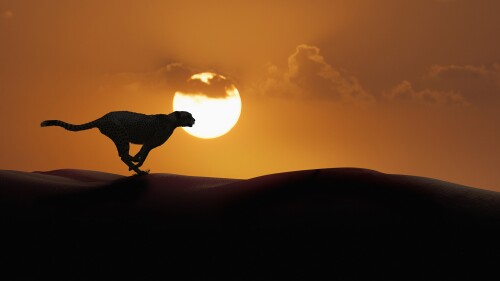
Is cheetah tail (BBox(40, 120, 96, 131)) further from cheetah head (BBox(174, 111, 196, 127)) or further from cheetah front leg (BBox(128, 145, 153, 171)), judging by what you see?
cheetah head (BBox(174, 111, 196, 127))

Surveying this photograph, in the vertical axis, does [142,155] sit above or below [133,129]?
below

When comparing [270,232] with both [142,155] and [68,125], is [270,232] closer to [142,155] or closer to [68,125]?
[142,155]

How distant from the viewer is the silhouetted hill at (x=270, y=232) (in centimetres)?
133

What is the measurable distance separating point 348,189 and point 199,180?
0.65m

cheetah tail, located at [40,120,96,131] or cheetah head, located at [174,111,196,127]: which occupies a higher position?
cheetah head, located at [174,111,196,127]

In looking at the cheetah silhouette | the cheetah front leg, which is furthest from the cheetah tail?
the cheetah front leg

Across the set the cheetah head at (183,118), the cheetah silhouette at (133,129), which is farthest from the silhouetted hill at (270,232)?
the cheetah head at (183,118)

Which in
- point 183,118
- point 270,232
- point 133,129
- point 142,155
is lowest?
point 270,232

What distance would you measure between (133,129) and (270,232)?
6.36 ft

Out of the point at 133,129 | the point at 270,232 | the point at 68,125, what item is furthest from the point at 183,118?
the point at 270,232

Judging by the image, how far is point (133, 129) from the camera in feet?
10.3

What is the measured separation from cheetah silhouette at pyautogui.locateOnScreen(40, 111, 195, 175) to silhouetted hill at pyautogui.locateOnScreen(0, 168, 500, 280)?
1.55 m

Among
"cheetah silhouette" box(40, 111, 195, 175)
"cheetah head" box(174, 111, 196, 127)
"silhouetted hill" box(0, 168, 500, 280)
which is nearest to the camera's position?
"silhouetted hill" box(0, 168, 500, 280)

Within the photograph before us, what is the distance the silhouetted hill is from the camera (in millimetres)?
1328
